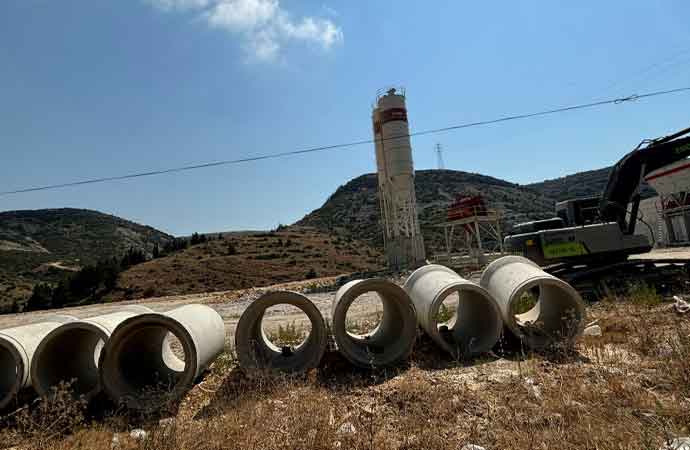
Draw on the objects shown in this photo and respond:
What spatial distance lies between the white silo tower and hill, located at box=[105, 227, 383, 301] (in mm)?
12721

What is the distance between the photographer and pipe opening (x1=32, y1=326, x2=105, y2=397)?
624 cm

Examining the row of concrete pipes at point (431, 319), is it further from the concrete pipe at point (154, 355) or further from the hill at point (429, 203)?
the hill at point (429, 203)

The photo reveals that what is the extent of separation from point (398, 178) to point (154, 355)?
20.8 meters

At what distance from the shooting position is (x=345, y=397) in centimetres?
586

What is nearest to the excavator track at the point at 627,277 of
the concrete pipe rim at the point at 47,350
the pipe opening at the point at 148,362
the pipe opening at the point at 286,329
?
the pipe opening at the point at 286,329

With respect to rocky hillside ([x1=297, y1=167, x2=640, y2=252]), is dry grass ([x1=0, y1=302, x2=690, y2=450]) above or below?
below

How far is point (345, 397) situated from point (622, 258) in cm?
981

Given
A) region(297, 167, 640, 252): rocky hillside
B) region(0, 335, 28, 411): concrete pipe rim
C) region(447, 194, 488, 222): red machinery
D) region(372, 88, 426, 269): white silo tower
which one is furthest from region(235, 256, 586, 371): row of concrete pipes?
region(297, 167, 640, 252): rocky hillside

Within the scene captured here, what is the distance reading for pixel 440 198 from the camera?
8644 centimetres

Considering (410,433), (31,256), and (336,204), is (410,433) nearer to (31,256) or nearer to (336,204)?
(31,256)

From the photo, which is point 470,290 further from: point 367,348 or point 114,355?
point 114,355

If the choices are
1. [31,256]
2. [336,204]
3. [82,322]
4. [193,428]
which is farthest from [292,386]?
[336,204]

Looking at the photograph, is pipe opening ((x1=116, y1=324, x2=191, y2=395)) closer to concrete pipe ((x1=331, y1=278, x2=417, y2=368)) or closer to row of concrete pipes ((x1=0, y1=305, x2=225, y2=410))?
row of concrete pipes ((x1=0, y1=305, x2=225, y2=410))

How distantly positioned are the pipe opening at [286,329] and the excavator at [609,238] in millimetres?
6316
